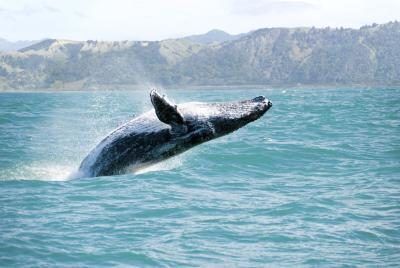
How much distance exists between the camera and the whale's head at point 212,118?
460 inches

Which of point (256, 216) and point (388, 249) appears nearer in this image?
point (388, 249)

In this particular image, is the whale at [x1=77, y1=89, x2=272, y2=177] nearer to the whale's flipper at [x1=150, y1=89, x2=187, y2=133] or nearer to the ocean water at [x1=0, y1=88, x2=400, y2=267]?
the whale's flipper at [x1=150, y1=89, x2=187, y2=133]

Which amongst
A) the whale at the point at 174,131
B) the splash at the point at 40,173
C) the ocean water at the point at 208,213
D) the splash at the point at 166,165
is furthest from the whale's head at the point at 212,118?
the splash at the point at 40,173

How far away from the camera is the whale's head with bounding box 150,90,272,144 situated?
11.7 meters

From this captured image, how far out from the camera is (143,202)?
12.2 m

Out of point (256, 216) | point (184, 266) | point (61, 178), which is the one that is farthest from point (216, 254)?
point (61, 178)

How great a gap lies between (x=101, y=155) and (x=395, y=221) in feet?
20.2

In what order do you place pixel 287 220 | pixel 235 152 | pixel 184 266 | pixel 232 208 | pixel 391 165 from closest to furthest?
pixel 184 266 → pixel 287 220 → pixel 232 208 → pixel 391 165 → pixel 235 152

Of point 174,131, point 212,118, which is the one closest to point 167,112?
point 174,131

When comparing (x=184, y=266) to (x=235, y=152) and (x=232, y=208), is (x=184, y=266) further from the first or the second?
(x=235, y=152)

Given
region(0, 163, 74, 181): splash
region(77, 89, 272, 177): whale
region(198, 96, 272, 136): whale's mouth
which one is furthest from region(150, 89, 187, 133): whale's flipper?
region(0, 163, 74, 181): splash

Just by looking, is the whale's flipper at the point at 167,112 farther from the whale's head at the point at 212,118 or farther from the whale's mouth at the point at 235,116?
the whale's mouth at the point at 235,116

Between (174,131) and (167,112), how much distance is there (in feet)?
2.37

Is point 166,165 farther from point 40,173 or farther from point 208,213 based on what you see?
point 208,213
